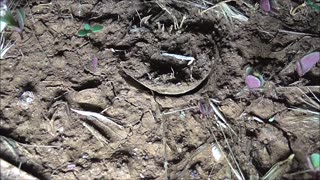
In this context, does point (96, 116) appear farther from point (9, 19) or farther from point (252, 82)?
point (252, 82)

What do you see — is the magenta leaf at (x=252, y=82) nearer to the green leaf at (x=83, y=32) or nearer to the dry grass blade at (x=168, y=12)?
the dry grass blade at (x=168, y=12)

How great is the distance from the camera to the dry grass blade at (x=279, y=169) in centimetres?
151

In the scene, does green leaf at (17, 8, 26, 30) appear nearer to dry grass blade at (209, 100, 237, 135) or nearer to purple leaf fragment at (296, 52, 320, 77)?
dry grass blade at (209, 100, 237, 135)

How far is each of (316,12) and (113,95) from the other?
1.07 meters

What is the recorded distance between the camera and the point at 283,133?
1.61 m

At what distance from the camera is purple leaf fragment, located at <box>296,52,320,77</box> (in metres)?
1.75

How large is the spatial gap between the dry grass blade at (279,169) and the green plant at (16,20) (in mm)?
1174

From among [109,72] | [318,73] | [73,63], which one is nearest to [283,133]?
[318,73]

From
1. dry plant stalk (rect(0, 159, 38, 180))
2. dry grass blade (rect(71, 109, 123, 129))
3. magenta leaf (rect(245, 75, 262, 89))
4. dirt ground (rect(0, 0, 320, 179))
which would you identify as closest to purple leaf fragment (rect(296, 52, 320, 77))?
dirt ground (rect(0, 0, 320, 179))

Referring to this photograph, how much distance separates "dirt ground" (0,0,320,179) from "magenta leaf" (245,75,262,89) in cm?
3

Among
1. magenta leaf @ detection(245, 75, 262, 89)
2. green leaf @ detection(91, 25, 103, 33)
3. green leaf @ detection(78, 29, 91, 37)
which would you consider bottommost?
magenta leaf @ detection(245, 75, 262, 89)

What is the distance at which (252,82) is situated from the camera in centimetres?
170

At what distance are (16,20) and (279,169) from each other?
1.26m

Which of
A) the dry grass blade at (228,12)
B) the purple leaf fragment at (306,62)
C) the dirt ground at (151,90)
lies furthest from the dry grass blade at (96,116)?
the purple leaf fragment at (306,62)
